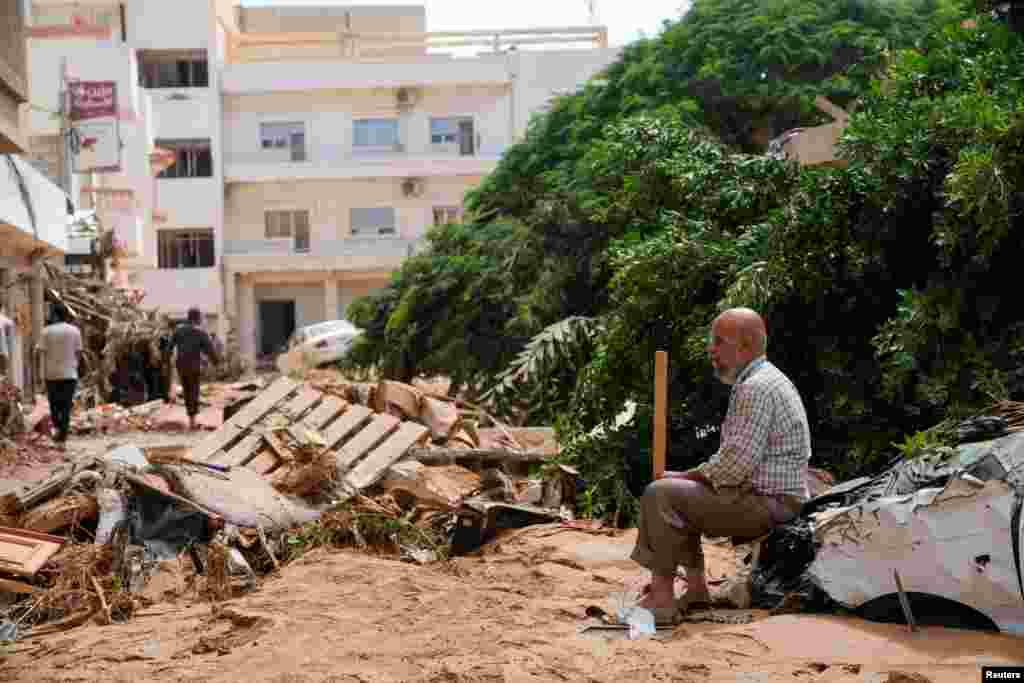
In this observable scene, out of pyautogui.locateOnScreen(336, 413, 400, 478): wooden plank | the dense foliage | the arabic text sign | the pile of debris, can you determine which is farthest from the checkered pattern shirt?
the arabic text sign

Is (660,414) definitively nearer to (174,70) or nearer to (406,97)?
(406,97)

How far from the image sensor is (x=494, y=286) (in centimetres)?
1321

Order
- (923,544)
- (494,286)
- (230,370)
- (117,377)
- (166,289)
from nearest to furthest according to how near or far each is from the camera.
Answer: (923,544)
(494,286)
(117,377)
(230,370)
(166,289)

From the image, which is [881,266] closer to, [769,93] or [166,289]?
[769,93]

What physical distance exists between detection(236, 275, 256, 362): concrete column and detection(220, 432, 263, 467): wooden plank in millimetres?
32177

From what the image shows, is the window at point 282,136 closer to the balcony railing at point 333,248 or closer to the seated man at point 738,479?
the balcony railing at point 333,248

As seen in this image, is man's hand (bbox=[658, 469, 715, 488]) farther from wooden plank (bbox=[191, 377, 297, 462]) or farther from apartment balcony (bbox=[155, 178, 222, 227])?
apartment balcony (bbox=[155, 178, 222, 227])

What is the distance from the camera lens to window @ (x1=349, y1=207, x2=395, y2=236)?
41438mm

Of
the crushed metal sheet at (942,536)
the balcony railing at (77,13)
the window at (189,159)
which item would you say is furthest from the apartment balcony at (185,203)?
the crushed metal sheet at (942,536)

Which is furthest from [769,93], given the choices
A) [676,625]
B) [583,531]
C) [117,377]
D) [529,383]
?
[117,377]

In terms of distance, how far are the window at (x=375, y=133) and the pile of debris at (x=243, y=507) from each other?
107 feet

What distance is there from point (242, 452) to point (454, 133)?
3331 cm

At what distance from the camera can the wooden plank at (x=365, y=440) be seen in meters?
9.10

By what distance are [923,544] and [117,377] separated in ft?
60.5
